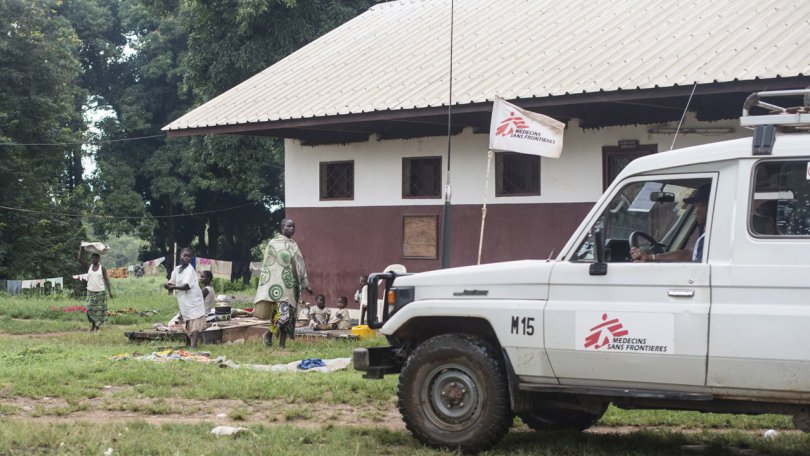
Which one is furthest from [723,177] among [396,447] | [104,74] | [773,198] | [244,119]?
[104,74]

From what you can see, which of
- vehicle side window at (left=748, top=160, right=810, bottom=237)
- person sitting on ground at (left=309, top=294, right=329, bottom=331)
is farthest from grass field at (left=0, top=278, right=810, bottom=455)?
person sitting on ground at (left=309, top=294, right=329, bottom=331)

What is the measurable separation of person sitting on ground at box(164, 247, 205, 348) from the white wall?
181 inches

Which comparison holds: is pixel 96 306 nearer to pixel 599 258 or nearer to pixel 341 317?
pixel 341 317

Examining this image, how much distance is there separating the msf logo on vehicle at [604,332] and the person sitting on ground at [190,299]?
31.4 feet

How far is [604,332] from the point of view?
23.9ft

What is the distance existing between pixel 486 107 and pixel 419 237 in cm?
369

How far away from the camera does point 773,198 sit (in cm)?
696

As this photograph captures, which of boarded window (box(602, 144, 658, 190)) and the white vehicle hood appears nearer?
the white vehicle hood

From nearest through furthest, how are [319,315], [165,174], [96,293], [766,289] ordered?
[766,289] → [319,315] → [96,293] → [165,174]

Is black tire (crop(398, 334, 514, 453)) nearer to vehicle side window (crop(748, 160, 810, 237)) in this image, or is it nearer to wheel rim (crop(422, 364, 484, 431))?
wheel rim (crop(422, 364, 484, 431))

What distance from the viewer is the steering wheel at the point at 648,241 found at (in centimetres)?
744

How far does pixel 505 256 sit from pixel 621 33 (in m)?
4.19

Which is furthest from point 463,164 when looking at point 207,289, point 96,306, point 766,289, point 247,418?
Answer: point 766,289

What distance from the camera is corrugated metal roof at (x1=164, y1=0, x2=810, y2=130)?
15.0 m
